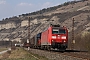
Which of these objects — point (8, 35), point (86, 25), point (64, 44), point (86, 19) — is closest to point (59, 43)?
point (64, 44)

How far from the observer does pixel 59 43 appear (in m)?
37.7

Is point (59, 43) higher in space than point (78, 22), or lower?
lower

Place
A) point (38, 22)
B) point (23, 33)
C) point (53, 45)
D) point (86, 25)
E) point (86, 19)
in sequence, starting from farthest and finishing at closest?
point (38, 22), point (23, 33), point (86, 19), point (86, 25), point (53, 45)

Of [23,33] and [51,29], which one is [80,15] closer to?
[23,33]

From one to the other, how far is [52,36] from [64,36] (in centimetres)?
166

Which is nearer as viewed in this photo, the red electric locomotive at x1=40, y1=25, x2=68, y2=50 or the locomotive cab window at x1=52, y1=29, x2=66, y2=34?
the red electric locomotive at x1=40, y1=25, x2=68, y2=50

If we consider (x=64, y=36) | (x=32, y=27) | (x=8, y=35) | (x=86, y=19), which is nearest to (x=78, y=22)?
(x=86, y=19)

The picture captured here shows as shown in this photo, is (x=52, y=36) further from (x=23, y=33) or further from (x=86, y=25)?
(x=23, y=33)

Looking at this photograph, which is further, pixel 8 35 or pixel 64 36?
pixel 8 35

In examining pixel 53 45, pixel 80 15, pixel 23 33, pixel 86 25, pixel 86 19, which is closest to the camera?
pixel 53 45

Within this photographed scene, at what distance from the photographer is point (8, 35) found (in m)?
197

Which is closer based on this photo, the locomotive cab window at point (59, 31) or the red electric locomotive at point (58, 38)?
the red electric locomotive at point (58, 38)

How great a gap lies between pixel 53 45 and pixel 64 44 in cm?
156

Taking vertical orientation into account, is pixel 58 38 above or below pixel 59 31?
below
